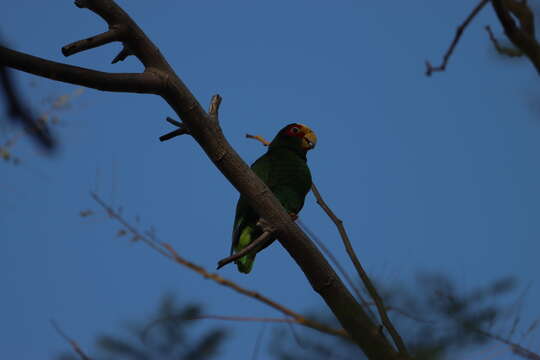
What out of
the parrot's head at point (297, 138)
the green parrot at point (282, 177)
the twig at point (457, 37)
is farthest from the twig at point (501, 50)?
the parrot's head at point (297, 138)

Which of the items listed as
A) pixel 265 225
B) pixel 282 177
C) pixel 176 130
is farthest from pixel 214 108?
pixel 282 177

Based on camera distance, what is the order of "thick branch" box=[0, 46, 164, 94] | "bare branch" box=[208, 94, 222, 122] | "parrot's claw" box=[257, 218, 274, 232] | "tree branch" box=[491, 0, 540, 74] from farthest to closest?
"bare branch" box=[208, 94, 222, 122], "parrot's claw" box=[257, 218, 274, 232], "thick branch" box=[0, 46, 164, 94], "tree branch" box=[491, 0, 540, 74]

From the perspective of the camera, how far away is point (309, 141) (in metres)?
5.68

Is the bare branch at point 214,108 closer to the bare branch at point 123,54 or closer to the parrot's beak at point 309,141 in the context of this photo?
the bare branch at point 123,54

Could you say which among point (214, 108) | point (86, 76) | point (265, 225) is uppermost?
point (86, 76)

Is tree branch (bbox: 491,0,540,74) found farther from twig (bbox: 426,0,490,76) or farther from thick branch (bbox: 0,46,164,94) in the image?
thick branch (bbox: 0,46,164,94)

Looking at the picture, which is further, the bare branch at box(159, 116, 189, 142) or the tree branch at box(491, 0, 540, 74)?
the bare branch at box(159, 116, 189, 142)

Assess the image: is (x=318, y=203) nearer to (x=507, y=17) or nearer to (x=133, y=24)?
(x=133, y=24)

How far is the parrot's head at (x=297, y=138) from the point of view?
18.4ft

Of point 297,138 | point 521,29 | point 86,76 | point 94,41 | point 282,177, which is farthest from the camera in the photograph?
point 297,138

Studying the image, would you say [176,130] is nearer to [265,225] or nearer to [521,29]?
[265,225]

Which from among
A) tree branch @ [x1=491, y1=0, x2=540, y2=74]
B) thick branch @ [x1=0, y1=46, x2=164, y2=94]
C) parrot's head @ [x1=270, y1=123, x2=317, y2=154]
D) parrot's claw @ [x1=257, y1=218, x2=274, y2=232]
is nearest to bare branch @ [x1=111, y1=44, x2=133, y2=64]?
thick branch @ [x1=0, y1=46, x2=164, y2=94]

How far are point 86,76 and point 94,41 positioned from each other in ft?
→ 1.01

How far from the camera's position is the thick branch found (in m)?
1.82
